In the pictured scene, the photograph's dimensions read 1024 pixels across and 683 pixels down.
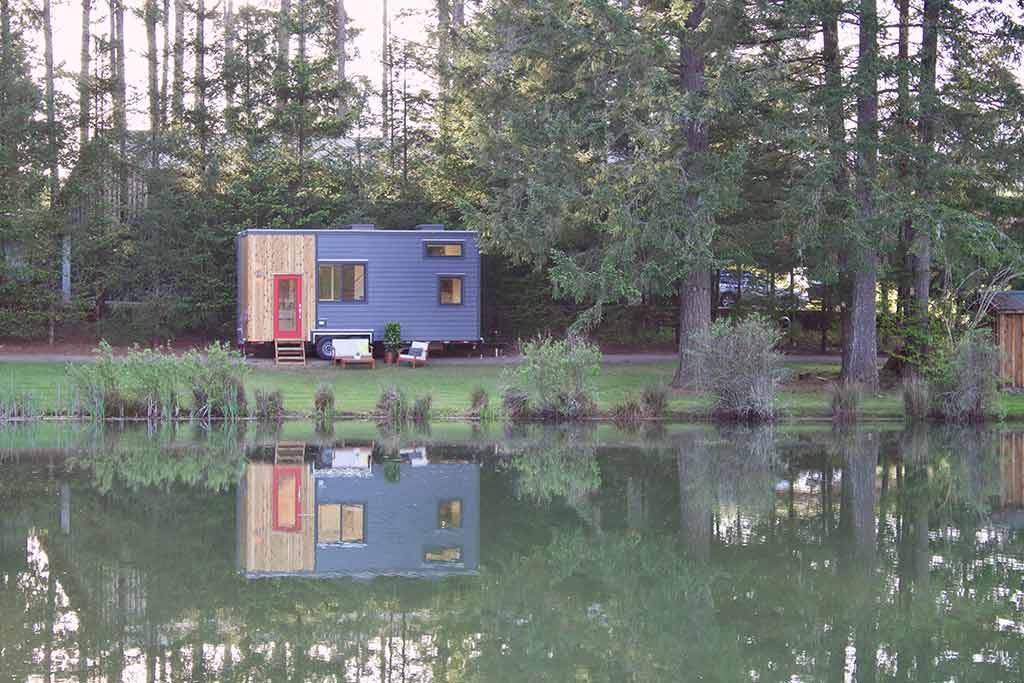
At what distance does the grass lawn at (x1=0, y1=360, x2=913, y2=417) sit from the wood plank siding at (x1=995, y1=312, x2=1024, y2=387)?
896 mm

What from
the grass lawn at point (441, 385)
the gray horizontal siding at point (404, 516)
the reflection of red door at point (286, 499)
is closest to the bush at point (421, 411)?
the grass lawn at point (441, 385)

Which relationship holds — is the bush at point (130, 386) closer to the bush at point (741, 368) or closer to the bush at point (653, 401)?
the bush at point (653, 401)

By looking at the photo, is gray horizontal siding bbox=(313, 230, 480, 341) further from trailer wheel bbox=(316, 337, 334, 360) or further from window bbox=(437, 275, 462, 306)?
trailer wheel bbox=(316, 337, 334, 360)

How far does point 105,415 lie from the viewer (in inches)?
768

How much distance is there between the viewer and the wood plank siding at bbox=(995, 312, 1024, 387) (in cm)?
2344

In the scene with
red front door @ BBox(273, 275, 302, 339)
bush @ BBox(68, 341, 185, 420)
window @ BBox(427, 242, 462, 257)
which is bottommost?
bush @ BBox(68, 341, 185, 420)

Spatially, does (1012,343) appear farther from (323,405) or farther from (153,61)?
(153,61)

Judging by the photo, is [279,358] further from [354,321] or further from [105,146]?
[105,146]

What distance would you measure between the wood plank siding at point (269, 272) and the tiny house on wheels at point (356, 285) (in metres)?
0.02

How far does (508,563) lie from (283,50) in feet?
87.6

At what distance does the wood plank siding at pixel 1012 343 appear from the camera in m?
23.4

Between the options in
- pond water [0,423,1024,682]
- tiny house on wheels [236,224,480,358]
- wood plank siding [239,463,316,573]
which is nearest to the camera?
pond water [0,423,1024,682]

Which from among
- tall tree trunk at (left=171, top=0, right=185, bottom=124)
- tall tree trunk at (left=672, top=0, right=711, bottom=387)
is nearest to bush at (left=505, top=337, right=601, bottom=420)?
tall tree trunk at (left=672, top=0, right=711, bottom=387)

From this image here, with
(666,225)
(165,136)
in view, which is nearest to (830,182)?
(666,225)
